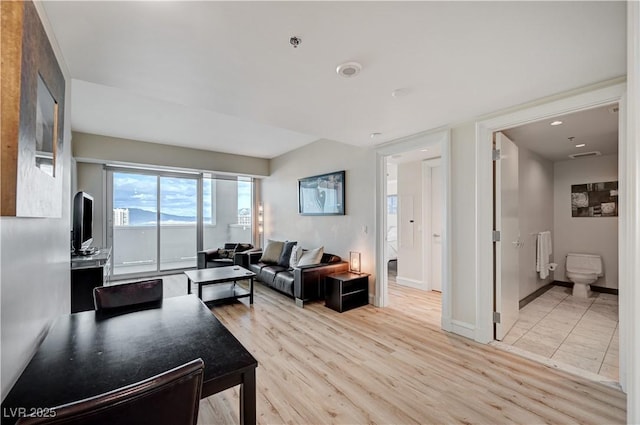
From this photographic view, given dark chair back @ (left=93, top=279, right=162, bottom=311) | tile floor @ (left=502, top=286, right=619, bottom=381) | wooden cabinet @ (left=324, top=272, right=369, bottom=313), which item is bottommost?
tile floor @ (left=502, top=286, right=619, bottom=381)

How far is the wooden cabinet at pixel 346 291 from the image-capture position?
12.1 feet

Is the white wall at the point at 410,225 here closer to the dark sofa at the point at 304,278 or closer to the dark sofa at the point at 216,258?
the dark sofa at the point at 304,278

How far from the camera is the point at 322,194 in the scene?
4934 mm

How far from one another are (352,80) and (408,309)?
311cm

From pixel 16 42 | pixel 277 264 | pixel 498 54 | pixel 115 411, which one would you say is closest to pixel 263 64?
pixel 16 42

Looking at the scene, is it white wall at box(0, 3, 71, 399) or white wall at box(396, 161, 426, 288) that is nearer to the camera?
white wall at box(0, 3, 71, 399)

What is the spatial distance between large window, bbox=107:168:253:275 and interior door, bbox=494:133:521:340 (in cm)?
551

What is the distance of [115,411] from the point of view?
70 cm

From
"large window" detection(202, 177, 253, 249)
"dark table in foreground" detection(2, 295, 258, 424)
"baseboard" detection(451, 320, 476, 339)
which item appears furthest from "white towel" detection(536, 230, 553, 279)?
"large window" detection(202, 177, 253, 249)

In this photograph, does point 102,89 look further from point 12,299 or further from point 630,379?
point 630,379

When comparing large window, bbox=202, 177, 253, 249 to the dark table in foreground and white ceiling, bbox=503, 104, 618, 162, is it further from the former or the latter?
white ceiling, bbox=503, 104, 618, 162

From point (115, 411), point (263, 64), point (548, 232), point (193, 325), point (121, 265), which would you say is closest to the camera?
point (115, 411)

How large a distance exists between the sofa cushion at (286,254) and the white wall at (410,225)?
211 cm

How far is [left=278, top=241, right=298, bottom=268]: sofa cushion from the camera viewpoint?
5.03 metres
